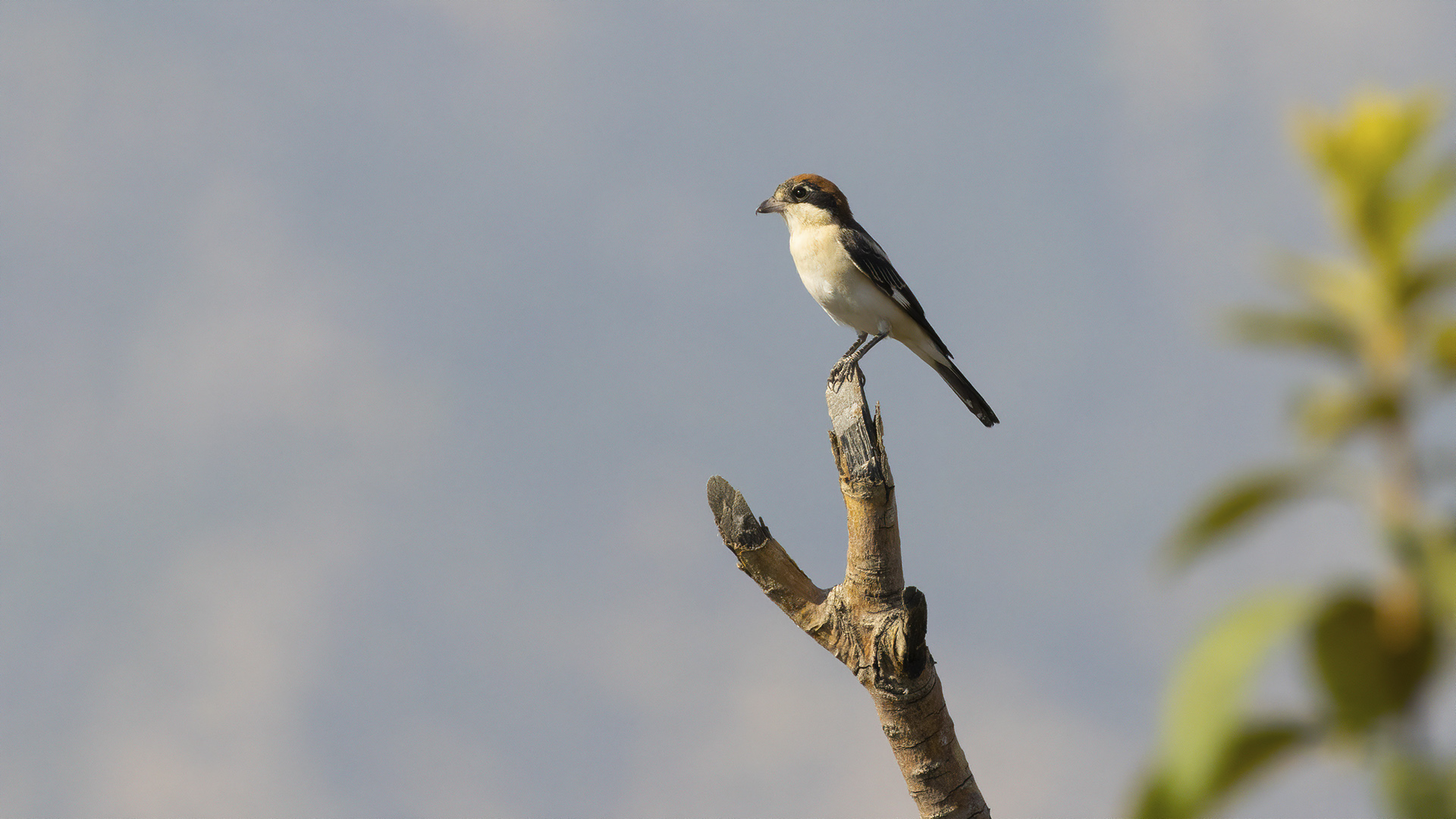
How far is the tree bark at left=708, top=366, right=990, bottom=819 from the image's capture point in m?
6.89

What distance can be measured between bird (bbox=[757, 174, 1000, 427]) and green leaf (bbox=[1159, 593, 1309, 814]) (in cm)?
930

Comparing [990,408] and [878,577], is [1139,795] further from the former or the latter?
[990,408]

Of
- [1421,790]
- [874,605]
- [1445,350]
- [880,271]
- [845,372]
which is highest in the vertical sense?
[880,271]

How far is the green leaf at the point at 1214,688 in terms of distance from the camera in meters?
0.80

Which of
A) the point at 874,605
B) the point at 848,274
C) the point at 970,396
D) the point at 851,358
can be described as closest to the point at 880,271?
the point at 848,274

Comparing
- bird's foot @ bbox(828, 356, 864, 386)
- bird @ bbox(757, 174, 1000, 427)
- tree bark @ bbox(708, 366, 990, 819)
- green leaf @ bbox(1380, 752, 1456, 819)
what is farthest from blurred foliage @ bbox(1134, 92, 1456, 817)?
bird @ bbox(757, 174, 1000, 427)

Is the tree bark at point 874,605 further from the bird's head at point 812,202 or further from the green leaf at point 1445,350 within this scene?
the green leaf at point 1445,350

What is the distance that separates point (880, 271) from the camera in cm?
1084

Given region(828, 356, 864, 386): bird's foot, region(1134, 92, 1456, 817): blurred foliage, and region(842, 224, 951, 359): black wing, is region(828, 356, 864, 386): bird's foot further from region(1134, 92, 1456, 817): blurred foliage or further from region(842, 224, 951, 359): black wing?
region(1134, 92, 1456, 817): blurred foliage

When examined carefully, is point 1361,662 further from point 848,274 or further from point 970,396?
point 970,396

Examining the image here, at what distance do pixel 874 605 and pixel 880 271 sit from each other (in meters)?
4.34

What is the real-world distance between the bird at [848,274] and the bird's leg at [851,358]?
0.6 inches

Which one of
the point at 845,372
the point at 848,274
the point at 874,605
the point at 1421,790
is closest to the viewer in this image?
the point at 1421,790

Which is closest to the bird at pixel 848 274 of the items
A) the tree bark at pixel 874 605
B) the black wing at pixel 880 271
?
the black wing at pixel 880 271
